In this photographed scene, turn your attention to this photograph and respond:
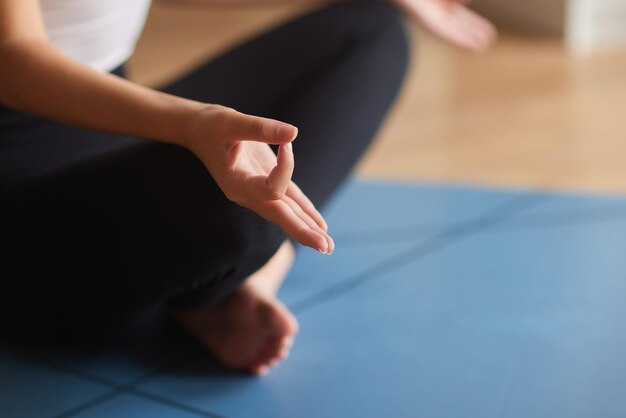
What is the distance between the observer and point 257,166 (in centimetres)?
93

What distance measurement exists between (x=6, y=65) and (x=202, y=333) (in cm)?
40

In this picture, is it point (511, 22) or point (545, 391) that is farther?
point (511, 22)

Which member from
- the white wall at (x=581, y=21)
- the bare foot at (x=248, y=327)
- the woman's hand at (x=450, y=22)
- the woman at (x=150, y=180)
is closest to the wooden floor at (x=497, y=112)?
the white wall at (x=581, y=21)

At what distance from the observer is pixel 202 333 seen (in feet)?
3.99

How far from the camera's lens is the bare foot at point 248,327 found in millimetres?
1148

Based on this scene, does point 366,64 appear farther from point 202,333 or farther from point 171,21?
point 171,21

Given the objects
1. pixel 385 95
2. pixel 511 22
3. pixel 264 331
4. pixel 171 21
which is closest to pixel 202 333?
pixel 264 331

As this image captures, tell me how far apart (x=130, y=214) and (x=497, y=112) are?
63.6 inches

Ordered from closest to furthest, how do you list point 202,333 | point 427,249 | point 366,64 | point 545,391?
point 545,391 < point 202,333 < point 366,64 < point 427,249

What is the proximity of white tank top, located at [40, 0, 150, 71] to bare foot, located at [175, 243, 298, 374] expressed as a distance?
12.2 inches

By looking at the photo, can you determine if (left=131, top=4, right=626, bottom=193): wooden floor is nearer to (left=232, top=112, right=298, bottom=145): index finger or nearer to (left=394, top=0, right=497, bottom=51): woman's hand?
(left=394, top=0, right=497, bottom=51): woman's hand

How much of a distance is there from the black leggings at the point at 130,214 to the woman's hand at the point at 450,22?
0.83ft

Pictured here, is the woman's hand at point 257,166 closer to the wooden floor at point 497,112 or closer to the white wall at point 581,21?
the wooden floor at point 497,112

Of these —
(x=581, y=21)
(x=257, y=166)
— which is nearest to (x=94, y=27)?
(x=257, y=166)
